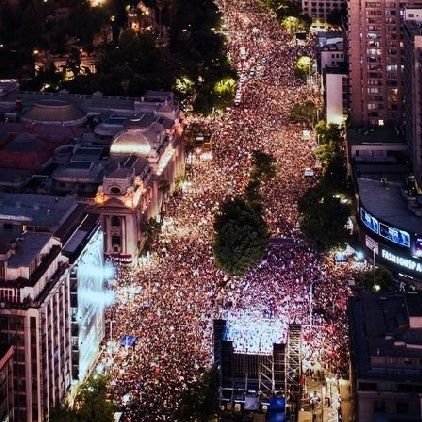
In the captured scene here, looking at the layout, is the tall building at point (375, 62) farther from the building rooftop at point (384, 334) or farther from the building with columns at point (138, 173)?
the building rooftop at point (384, 334)

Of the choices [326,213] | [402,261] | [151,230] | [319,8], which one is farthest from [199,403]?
[319,8]

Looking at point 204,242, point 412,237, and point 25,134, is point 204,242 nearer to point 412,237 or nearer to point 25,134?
point 412,237

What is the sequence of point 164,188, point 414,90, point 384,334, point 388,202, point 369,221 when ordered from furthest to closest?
1. point 164,188
2. point 414,90
3. point 388,202
4. point 369,221
5. point 384,334

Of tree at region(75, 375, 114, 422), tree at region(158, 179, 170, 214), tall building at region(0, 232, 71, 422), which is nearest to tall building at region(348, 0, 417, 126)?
tree at region(158, 179, 170, 214)

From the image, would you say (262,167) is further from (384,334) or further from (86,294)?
(384,334)

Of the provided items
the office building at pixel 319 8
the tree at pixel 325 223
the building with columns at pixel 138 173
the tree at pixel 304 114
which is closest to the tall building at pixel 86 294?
the building with columns at pixel 138 173

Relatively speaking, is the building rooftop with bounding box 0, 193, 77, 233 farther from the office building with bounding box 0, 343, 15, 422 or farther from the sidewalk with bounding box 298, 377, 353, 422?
the sidewalk with bounding box 298, 377, 353, 422

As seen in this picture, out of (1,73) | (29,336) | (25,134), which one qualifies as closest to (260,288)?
(29,336)
